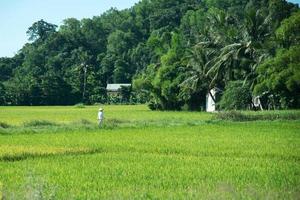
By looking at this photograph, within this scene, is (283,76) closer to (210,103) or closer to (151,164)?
(210,103)

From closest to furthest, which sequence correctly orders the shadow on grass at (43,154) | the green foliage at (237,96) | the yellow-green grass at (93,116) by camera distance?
the shadow on grass at (43,154) → the yellow-green grass at (93,116) → the green foliage at (237,96)

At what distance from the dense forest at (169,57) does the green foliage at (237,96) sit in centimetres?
6

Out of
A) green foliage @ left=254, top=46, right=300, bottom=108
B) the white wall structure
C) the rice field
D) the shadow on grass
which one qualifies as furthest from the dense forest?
the shadow on grass

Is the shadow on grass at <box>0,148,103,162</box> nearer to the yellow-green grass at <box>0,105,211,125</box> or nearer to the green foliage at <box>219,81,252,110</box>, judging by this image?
the yellow-green grass at <box>0,105,211,125</box>

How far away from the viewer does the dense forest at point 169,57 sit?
2983 centimetres

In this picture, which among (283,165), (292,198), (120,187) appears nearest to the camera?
(292,198)

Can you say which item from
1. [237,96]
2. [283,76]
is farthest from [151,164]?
[237,96]

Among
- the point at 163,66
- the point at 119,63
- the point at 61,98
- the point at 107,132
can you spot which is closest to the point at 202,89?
the point at 163,66

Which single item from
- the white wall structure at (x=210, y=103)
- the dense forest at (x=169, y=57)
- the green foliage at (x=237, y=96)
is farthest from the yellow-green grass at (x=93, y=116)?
the white wall structure at (x=210, y=103)

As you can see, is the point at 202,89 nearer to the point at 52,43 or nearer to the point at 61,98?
the point at 61,98

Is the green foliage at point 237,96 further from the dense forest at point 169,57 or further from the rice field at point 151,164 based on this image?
the rice field at point 151,164

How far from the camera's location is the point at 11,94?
57938mm

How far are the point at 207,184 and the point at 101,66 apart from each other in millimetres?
66852

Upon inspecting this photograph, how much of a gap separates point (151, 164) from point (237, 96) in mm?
21496
